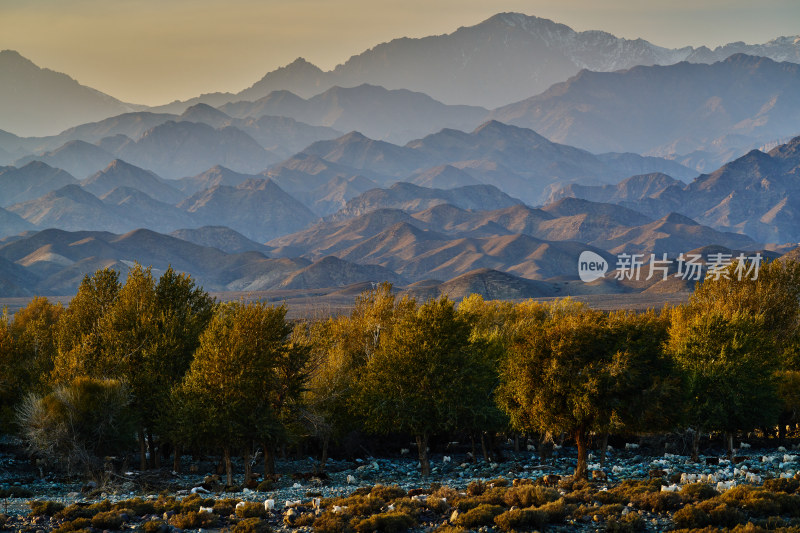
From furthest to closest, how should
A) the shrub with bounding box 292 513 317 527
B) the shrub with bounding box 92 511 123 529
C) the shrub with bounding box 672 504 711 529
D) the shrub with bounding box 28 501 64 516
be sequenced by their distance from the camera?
1. the shrub with bounding box 28 501 64 516
2. the shrub with bounding box 292 513 317 527
3. the shrub with bounding box 92 511 123 529
4. the shrub with bounding box 672 504 711 529

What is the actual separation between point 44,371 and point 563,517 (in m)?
45.7

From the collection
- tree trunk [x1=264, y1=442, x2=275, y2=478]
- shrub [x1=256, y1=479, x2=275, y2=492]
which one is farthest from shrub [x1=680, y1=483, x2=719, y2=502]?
tree trunk [x1=264, y1=442, x2=275, y2=478]

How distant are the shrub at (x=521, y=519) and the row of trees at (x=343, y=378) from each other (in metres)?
13.5

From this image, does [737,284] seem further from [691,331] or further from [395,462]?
[395,462]

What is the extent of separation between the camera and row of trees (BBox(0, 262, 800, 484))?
43.2 meters

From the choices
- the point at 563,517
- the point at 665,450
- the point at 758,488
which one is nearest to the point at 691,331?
the point at 665,450

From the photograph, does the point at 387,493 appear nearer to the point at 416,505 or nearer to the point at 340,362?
the point at 416,505

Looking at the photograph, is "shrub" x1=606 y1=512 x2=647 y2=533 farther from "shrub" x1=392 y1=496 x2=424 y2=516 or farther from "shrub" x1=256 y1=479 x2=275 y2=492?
"shrub" x1=256 y1=479 x2=275 y2=492

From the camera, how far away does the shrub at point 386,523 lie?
28.5 m

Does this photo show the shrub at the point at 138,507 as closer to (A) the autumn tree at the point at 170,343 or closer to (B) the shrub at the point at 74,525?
(B) the shrub at the point at 74,525

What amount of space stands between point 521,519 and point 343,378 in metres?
31.7

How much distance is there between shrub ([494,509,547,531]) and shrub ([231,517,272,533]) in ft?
30.8

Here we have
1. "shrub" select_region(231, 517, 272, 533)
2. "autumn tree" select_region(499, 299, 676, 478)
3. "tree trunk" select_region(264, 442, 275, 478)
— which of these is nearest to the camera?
"shrub" select_region(231, 517, 272, 533)

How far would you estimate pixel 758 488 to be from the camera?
32.0m
